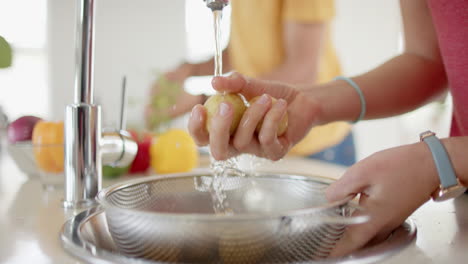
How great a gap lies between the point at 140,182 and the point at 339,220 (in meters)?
0.31

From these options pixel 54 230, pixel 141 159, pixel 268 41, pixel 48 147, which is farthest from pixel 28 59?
pixel 54 230

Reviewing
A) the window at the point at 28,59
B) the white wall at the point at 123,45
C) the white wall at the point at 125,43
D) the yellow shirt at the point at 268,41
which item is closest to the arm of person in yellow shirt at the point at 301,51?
the yellow shirt at the point at 268,41

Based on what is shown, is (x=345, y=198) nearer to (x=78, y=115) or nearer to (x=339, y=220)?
(x=339, y=220)

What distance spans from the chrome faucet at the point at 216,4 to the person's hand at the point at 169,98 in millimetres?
862

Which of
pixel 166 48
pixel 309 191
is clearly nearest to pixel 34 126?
pixel 309 191

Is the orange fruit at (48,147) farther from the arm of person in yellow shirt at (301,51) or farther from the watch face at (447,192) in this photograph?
the arm of person in yellow shirt at (301,51)

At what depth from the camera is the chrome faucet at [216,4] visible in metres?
0.55

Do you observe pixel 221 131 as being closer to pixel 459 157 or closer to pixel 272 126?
pixel 272 126

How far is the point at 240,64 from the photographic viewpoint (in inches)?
74.4

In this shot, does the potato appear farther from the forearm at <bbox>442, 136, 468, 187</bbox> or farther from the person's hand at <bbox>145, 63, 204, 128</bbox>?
the person's hand at <bbox>145, 63, 204, 128</bbox>

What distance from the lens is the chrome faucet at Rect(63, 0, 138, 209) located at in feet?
2.30

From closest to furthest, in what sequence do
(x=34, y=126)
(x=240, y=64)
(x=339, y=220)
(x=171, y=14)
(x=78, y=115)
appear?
1. (x=339, y=220)
2. (x=78, y=115)
3. (x=34, y=126)
4. (x=240, y=64)
5. (x=171, y=14)

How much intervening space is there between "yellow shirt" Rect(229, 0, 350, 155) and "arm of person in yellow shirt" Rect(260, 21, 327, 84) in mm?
29

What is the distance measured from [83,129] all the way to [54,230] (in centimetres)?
18
